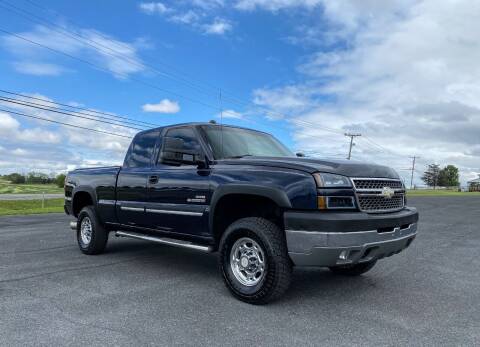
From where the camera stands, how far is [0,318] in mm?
3709

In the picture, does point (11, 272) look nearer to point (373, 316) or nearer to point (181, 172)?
point (181, 172)

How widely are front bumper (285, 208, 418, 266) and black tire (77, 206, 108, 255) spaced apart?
3885 millimetres

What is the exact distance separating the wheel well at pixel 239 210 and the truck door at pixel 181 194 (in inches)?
5.6

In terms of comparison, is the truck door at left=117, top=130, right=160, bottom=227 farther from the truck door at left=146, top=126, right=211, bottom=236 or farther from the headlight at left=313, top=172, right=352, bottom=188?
the headlight at left=313, top=172, right=352, bottom=188

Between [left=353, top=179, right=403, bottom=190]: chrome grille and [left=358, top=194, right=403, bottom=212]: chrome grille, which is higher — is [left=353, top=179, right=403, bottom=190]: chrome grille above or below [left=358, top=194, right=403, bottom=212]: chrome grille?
above

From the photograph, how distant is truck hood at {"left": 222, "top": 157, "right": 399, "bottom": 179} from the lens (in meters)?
4.05

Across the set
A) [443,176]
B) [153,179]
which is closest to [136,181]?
[153,179]

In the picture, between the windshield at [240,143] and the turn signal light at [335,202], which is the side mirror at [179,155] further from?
the turn signal light at [335,202]

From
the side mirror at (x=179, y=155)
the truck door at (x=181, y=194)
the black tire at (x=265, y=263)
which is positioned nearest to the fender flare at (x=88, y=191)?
the truck door at (x=181, y=194)

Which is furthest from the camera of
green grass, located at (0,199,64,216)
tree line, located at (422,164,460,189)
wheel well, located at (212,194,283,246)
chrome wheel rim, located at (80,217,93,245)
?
tree line, located at (422,164,460,189)

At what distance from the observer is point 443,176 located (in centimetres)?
15800

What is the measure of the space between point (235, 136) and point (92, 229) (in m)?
2.99

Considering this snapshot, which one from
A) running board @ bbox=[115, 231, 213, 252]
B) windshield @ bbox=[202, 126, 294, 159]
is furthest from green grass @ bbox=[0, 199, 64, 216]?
windshield @ bbox=[202, 126, 294, 159]

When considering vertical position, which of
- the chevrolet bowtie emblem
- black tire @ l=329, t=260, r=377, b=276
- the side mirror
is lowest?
black tire @ l=329, t=260, r=377, b=276
